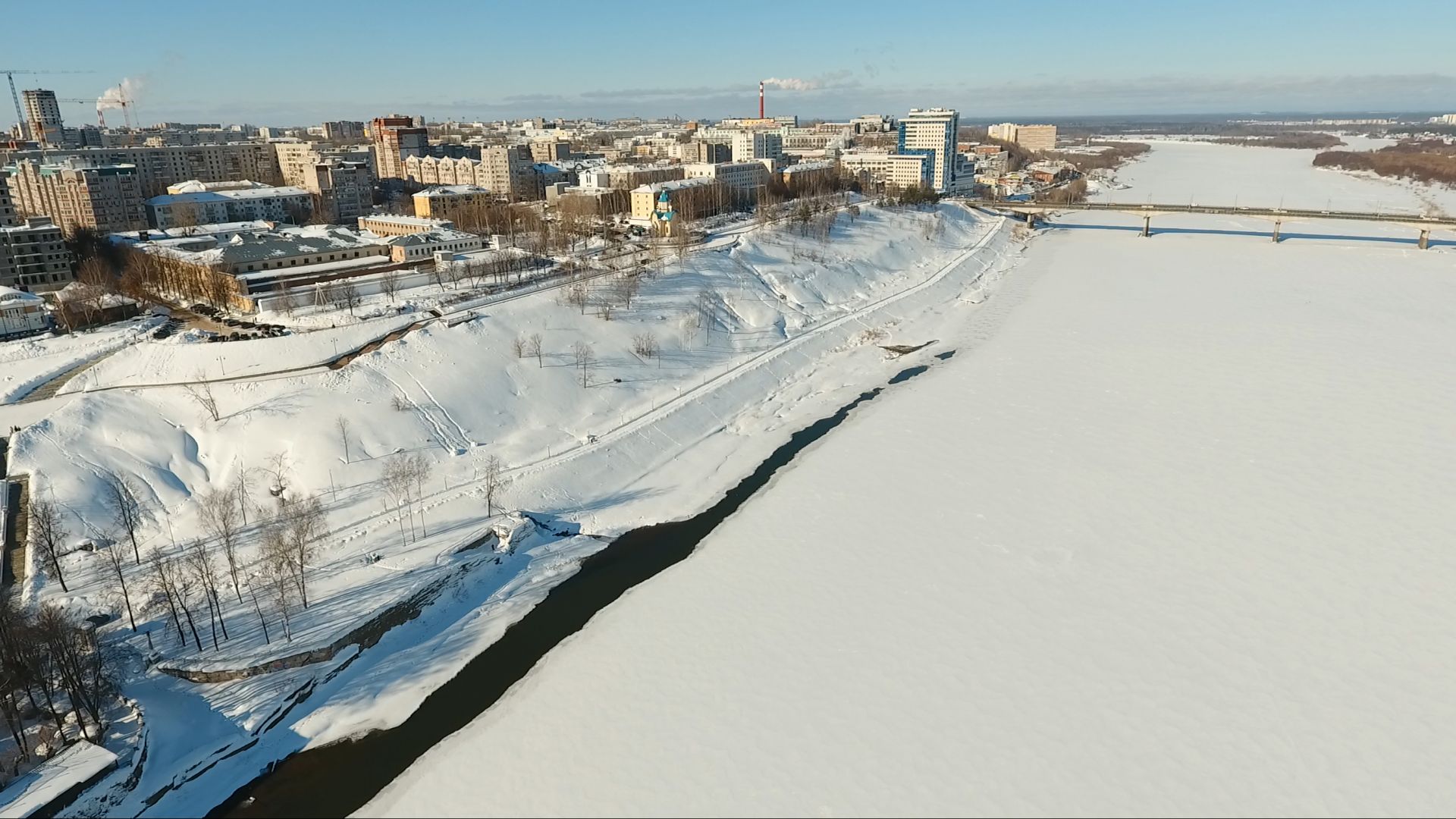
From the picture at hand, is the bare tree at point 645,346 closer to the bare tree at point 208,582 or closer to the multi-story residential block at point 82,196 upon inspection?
the bare tree at point 208,582

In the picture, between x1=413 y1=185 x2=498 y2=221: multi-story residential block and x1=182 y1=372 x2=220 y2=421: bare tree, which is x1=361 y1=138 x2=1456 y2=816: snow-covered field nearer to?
x1=182 y1=372 x2=220 y2=421: bare tree

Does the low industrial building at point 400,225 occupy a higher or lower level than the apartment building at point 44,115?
lower

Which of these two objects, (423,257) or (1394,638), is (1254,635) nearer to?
(1394,638)

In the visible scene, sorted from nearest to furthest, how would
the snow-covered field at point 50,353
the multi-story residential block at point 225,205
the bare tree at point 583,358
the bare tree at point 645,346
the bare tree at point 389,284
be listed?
the snow-covered field at point 50,353 < the bare tree at point 583,358 < the bare tree at point 645,346 < the bare tree at point 389,284 < the multi-story residential block at point 225,205

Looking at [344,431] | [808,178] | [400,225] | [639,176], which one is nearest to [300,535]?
[344,431]

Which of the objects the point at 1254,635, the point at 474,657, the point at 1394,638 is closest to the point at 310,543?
the point at 474,657

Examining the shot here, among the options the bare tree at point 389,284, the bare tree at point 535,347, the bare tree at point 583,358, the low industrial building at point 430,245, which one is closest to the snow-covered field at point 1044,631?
the bare tree at point 583,358
